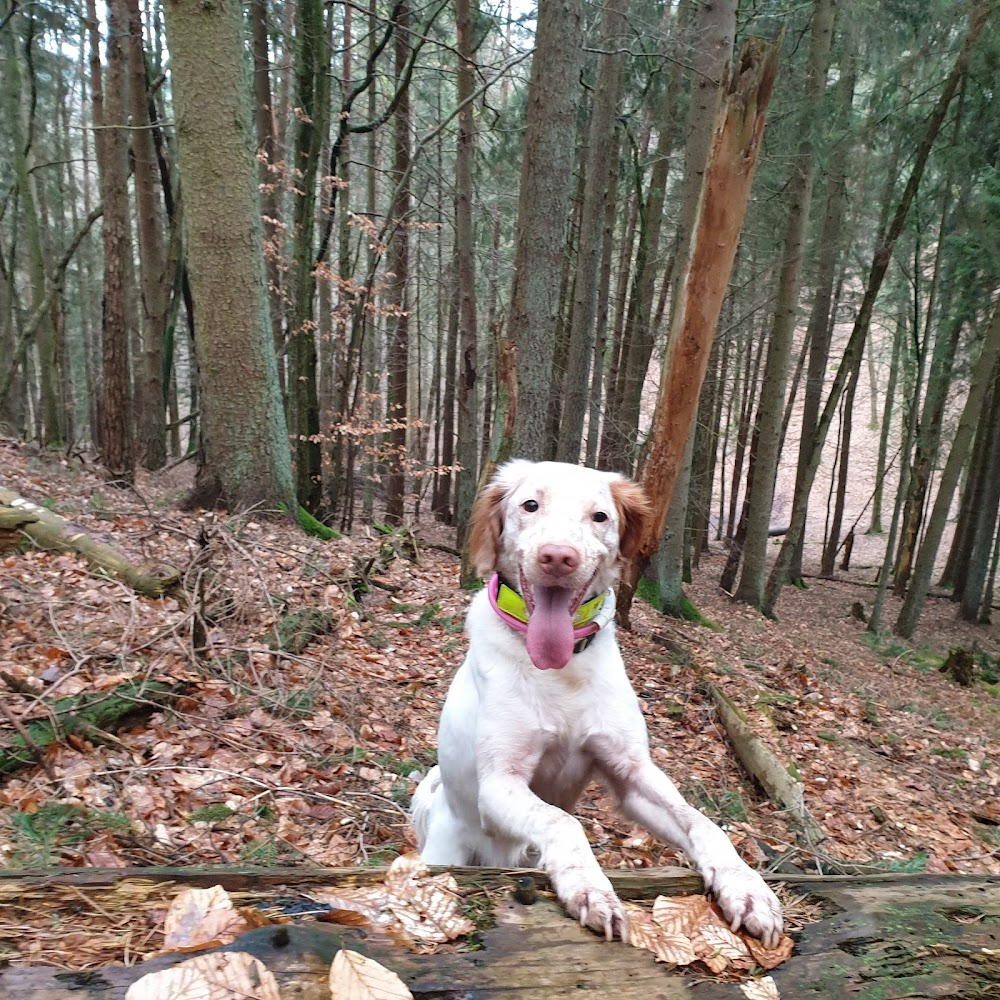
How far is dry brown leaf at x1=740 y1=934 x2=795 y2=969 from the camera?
67.1 inches

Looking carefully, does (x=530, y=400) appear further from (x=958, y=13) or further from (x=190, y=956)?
(x=958, y=13)

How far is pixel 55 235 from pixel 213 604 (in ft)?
75.2

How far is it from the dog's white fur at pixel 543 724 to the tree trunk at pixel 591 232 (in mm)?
8192

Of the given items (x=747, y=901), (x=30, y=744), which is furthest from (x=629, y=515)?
(x=30, y=744)

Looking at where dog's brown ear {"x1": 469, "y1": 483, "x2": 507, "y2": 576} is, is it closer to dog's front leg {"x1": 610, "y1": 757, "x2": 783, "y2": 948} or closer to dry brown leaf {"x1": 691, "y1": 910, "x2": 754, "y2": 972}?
dog's front leg {"x1": 610, "y1": 757, "x2": 783, "y2": 948}

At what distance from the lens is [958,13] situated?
10.8 meters

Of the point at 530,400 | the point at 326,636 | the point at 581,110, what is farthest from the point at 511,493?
the point at 581,110

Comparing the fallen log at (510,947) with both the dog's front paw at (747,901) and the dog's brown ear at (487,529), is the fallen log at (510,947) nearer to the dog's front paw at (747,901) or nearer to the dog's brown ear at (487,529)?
the dog's front paw at (747,901)

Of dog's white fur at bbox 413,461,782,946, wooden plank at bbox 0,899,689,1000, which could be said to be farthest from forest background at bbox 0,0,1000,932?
wooden plank at bbox 0,899,689,1000

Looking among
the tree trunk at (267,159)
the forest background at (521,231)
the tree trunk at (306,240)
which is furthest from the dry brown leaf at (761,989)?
the tree trunk at (306,240)

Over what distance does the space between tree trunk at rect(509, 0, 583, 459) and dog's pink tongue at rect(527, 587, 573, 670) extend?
4594 mm

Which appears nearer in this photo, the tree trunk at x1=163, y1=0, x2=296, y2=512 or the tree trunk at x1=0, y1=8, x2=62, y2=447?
the tree trunk at x1=163, y1=0, x2=296, y2=512

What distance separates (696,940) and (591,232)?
1056cm

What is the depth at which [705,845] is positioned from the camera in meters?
Result: 2.12
